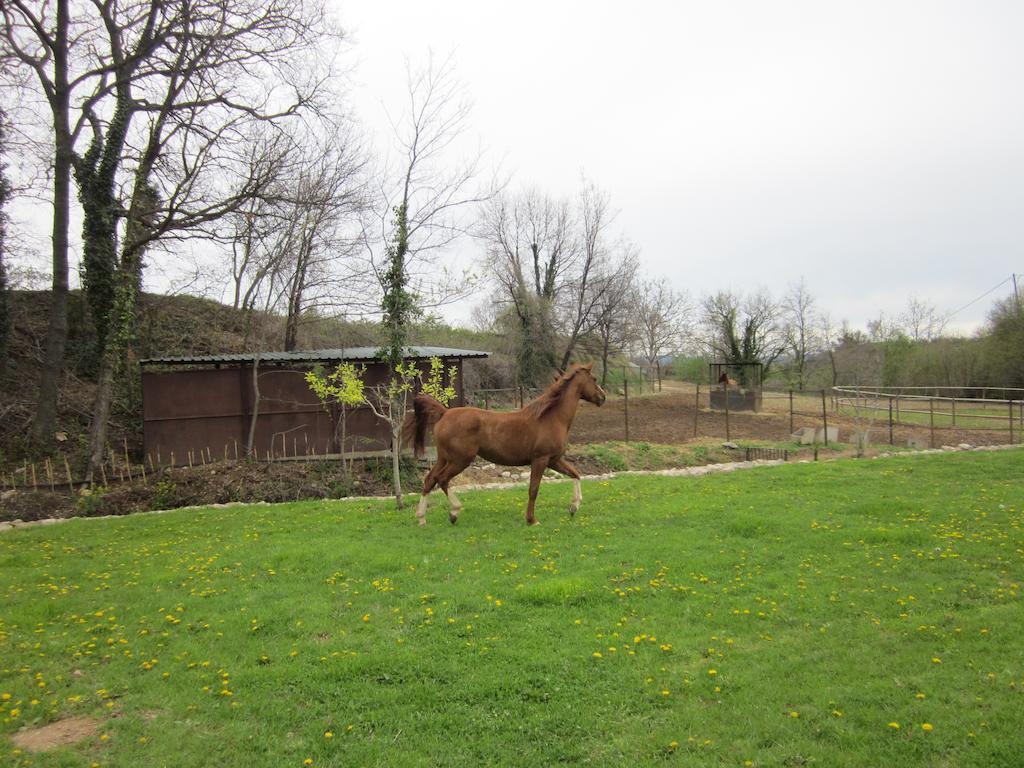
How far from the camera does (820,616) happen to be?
5168mm

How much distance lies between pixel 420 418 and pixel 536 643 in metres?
5.43

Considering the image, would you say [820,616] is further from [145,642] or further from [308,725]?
[145,642]

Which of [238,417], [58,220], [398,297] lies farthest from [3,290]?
[398,297]

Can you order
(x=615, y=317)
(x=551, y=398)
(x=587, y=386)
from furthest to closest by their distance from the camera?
(x=615, y=317)
(x=587, y=386)
(x=551, y=398)

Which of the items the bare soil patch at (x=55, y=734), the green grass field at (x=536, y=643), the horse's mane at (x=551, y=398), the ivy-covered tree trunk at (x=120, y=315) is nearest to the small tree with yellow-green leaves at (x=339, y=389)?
the green grass field at (x=536, y=643)

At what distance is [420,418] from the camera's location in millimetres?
9711

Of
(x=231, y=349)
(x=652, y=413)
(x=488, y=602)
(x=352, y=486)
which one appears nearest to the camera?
(x=488, y=602)

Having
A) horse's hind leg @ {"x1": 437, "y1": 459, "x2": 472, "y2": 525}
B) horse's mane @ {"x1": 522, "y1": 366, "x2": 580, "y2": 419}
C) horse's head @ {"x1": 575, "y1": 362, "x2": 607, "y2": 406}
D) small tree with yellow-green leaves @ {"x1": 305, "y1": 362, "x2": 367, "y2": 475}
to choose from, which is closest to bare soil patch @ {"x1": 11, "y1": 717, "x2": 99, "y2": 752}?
horse's hind leg @ {"x1": 437, "y1": 459, "x2": 472, "y2": 525}

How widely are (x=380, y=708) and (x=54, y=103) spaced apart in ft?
60.9

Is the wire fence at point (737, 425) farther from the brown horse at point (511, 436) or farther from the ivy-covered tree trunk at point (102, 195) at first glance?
the brown horse at point (511, 436)

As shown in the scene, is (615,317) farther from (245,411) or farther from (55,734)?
(55,734)

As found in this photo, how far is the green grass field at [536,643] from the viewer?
3.53 meters

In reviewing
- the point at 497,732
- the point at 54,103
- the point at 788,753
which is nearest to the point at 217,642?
the point at 497,732

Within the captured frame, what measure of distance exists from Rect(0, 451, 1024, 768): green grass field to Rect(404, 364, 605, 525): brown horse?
0.86 metres
